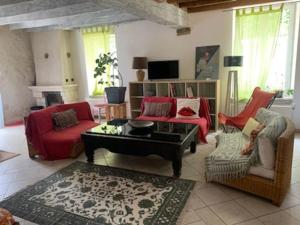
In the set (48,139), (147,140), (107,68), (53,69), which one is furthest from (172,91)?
(53,69)

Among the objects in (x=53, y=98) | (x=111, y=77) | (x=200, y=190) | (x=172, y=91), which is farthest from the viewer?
(x=53, y=98)

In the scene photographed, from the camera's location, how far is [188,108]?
4383 millimetres

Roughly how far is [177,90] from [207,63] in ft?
2.79

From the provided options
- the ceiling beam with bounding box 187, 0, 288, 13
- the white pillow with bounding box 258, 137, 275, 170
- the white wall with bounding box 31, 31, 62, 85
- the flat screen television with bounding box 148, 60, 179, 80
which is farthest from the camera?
the white wall with bounding box 31, 31, 62, 85

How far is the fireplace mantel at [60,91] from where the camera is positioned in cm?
633

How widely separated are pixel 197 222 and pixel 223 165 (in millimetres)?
698

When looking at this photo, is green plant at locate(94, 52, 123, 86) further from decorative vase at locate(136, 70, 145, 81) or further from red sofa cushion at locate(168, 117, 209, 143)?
red sofa cushion at locate(168, 117, 209, 143)

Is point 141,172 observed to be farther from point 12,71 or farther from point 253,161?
point 12,71

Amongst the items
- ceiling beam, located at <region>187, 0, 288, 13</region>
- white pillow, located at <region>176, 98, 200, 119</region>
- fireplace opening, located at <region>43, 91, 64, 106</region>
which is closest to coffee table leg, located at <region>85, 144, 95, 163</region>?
white pillow, located at <region>176, 98, 200, 119</region>

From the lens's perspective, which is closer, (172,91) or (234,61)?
(234,61)

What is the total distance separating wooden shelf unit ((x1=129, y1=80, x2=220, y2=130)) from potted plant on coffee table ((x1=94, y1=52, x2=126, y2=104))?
38 centimetres

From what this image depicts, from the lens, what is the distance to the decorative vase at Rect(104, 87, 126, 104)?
18.5 feet

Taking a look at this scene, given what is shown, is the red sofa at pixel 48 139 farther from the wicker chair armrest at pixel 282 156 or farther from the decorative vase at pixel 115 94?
the wicker chair armrest at pixel 282 156

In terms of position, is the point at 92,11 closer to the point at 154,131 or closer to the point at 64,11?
the point at 64,11
